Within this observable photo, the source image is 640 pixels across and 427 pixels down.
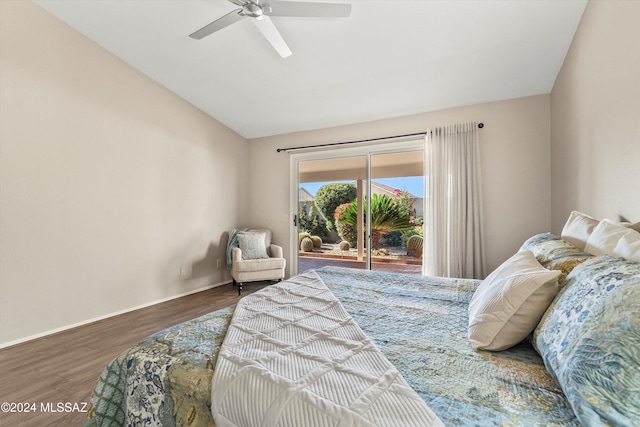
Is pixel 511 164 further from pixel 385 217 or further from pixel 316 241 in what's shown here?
pixel 316 241

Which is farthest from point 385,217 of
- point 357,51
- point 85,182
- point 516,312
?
point 85,182

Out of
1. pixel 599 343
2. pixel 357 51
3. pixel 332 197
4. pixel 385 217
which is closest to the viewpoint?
pixel 599 343

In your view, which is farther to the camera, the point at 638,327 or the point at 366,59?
the point at 366,59

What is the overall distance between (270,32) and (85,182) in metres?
2.42

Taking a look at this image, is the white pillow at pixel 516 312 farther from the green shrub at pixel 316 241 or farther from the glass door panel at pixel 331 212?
the green shrub at pixel 316 241

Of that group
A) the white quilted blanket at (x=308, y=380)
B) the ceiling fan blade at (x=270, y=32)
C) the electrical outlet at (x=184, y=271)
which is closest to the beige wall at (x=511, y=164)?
the ceiling fan blade at (x=270, y=32)

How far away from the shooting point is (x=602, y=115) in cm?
182

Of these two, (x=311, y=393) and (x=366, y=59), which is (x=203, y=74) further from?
(x=311, y=393)

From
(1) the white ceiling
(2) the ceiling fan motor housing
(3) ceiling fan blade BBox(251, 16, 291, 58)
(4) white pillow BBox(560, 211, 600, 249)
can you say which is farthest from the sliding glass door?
(2) the ceiling fan motor housing

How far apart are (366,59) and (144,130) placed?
2749 mm

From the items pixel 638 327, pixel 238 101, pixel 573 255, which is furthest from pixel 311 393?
pixel 238 101

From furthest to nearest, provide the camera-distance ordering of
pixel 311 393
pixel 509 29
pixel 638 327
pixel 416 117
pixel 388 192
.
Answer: pixel 388 192
pixel 416 117
pixel 509 29
pixel 311 393
pixel 638 327

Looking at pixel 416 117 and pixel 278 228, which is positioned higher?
pixel 416 117

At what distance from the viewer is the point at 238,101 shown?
3898 mm
